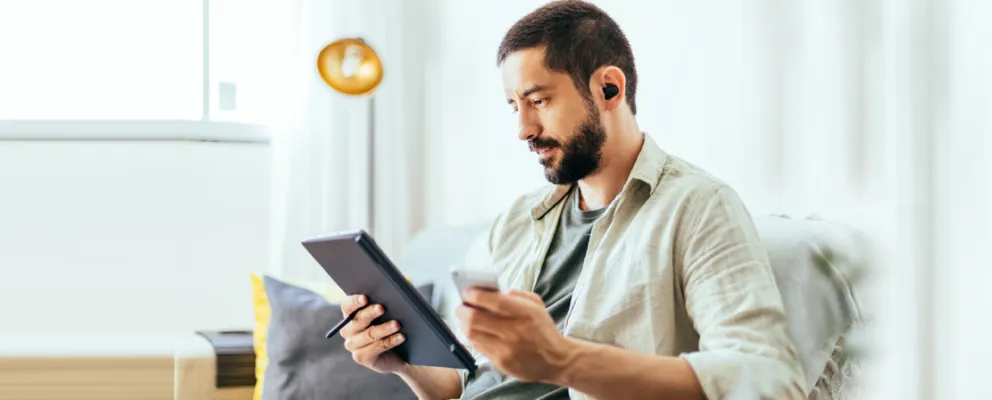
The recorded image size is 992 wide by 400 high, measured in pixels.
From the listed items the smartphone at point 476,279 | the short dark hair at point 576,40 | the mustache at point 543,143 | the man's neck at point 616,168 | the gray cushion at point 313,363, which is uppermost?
the short dark hair at point 576,40

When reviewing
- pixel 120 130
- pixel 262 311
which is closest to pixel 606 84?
pixel 262 311

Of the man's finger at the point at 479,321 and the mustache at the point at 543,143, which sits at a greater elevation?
the mustache at the point at 543,143

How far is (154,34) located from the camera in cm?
259

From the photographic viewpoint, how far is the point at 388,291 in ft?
3.27

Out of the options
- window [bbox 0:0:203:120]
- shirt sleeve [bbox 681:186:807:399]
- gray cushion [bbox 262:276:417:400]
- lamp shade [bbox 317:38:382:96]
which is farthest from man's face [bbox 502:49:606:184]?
window [bbox 0:0:203:120]

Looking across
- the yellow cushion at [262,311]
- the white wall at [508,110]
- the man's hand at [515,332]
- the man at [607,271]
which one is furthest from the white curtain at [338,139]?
the man's hand at [515,332]

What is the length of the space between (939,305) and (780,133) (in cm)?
28

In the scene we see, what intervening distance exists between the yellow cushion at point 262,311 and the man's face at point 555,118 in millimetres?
777

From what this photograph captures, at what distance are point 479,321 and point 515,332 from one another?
32 mm

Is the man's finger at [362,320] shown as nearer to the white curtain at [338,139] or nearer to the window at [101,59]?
the white curtain at [338,139]

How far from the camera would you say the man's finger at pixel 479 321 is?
33.3 inches

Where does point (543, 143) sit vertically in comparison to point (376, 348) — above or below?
above

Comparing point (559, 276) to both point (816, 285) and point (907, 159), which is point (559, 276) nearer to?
point (816, 285)

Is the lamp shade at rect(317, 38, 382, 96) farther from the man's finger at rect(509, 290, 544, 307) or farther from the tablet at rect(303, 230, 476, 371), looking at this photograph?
the man's finger at rect(509, 290, 544, 307)
